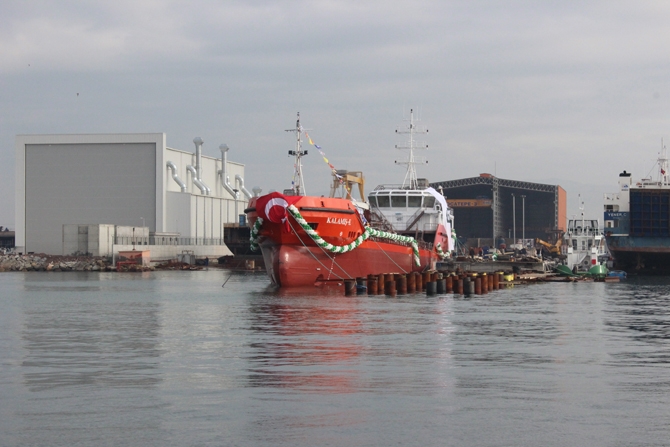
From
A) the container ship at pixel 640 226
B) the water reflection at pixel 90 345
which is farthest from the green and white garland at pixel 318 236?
the container ship at pixel 640 226

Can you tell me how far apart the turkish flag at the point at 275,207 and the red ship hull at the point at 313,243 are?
0.25 meters

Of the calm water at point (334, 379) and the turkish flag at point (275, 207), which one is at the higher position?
the turkish flag at point (275, 207)

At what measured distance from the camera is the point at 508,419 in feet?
43.9

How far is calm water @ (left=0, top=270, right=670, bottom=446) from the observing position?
1263cm

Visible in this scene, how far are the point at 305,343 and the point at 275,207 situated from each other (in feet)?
70.5

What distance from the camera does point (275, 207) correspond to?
43.6 m

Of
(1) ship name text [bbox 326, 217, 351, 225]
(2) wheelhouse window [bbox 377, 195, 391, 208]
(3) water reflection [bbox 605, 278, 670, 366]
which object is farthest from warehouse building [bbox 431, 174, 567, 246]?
(1) ship name text [bbox 326, 217, 351, 225]

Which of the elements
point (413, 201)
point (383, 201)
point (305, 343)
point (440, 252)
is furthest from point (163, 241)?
point (305, 343)

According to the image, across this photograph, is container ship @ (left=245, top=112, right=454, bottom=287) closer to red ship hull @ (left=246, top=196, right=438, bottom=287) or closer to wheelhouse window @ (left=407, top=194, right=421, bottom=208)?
red ship hull @ (left=246, top=196, right=438, bottom=287)

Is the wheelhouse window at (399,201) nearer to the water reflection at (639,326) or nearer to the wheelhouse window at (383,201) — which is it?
the wheelhouse window at (383,201)

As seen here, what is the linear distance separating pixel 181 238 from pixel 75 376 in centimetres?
8481

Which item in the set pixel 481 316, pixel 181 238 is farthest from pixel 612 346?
pixel 181 238

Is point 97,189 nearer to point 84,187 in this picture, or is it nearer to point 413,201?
point 84,187

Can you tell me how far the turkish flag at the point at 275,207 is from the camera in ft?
143
